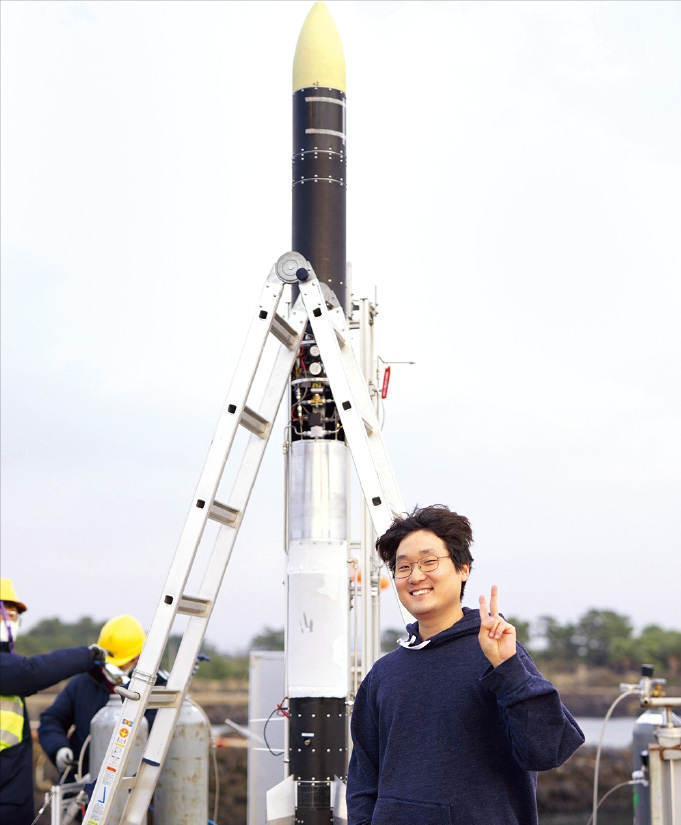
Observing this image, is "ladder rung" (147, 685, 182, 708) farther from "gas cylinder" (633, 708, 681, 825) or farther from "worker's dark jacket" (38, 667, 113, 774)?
"gas cylinder" (633, 708, 681, 825)

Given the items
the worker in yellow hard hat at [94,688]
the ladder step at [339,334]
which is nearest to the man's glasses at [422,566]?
Answer: the ladder step at [339,334]

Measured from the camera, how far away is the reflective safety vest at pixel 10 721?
556 centimetres

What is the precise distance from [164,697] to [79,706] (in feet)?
2.80

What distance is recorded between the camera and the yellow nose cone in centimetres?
702

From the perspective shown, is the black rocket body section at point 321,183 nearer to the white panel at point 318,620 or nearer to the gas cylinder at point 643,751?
the white panel at point 318,620

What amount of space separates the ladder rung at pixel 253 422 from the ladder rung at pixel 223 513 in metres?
0.48

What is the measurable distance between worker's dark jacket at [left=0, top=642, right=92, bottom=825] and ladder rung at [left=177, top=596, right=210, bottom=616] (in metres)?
0.59

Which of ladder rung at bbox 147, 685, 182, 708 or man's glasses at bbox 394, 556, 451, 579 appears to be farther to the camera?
ladder rung at bbox 147, 685, 182, 708

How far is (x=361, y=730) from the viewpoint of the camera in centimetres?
277

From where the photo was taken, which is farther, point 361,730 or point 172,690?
point 172,690

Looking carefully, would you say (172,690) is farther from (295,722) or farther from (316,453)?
(316,453)

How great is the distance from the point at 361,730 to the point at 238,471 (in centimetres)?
352

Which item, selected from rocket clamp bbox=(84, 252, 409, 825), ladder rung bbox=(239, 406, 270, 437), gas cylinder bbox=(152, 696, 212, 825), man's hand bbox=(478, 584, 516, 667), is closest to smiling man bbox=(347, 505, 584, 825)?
man's hand bbox=(478, 584, 516, 667)

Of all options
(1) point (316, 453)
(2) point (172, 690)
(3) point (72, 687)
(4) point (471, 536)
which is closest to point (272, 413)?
(1) point (316, 453)
